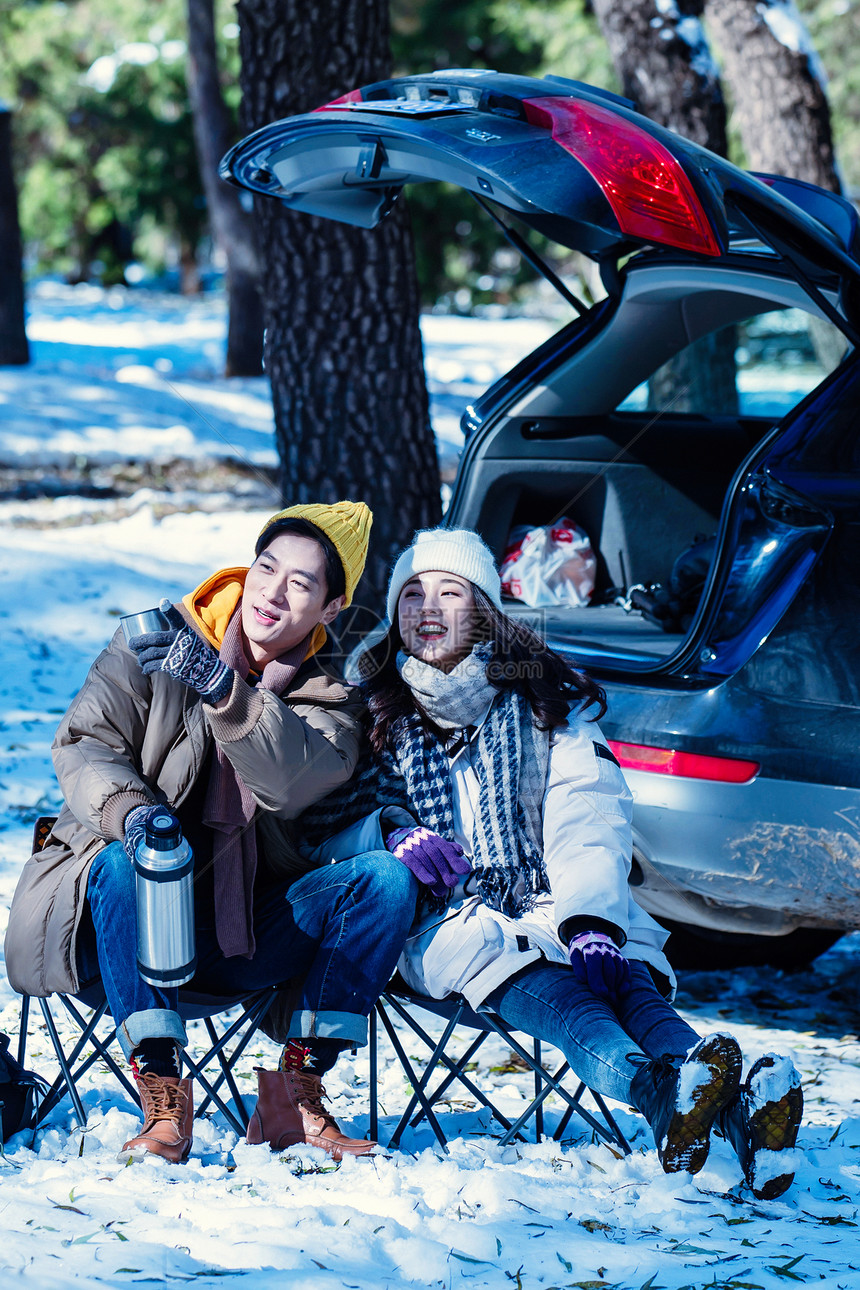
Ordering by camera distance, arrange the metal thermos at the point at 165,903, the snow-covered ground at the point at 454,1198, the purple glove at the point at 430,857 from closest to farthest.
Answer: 1. the snow-covered ground at the point at 454,1198
2. the metal thermos at the point at 165,903
3. the purple glove at the point at 430,857

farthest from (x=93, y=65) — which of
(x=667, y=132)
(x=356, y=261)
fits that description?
(x=667, y=132)

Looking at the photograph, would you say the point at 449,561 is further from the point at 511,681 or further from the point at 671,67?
the point at 671,67

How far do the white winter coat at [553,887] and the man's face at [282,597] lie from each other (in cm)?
43

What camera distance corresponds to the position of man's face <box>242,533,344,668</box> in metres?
2.79

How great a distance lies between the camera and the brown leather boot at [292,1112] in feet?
8.83

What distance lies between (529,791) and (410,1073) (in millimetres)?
642

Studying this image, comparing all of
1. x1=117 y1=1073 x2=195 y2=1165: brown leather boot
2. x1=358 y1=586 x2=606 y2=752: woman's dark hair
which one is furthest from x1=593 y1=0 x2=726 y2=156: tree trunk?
x1=117 y1=1073 x2=195 y2=1165: brown leather boot

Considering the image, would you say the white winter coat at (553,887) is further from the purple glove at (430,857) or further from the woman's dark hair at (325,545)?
the woman's dark hair at (325,545)

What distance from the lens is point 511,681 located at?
2.97m

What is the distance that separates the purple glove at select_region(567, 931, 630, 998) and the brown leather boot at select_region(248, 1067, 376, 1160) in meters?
0.54

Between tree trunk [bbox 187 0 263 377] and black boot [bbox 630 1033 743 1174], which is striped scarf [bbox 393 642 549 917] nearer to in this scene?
black boot [bbox 630 1033 743 1174]

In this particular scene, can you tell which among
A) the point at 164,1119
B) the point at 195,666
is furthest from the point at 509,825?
the point at 164,1119

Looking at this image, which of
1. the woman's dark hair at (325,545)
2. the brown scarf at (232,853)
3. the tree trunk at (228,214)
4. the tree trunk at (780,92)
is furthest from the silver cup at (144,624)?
the tree trunk at (228,214)

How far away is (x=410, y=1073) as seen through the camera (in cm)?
285
